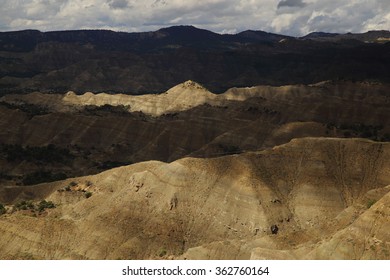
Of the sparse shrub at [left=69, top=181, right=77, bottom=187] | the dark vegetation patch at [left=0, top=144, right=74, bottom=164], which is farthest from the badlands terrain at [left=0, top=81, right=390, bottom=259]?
the dark vegetation patch at [left=0, top=144, right=74, bottom=164]

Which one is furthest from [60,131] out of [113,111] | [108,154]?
[113,111]

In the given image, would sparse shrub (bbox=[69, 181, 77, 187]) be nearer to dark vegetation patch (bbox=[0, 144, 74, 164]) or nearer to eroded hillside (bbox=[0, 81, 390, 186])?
eroded hillside (bbox=[0, 81, 390, 186])

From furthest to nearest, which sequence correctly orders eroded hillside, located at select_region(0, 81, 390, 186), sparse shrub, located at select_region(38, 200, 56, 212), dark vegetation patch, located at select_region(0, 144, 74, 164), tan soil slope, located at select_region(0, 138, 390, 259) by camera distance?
dark vegetation patch, located at select_region(0, 144, 74, 164) → eroded hillside, located at select_region(0, 81, 390, 186) → sparse shrub, located at select_region(38, 200, 56, 212) → tan soil slope, located at select_region(0, 138, 390, 259)

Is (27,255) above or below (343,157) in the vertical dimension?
below

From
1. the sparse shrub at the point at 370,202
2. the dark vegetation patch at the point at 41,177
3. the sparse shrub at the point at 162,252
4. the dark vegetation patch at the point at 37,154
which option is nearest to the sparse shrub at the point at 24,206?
the sparse shrub at the point at 162,252

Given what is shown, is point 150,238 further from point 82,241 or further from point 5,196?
point 5,196

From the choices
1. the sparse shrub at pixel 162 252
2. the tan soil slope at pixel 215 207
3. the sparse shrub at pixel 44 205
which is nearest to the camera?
the tan soil slope at pixel 215 207

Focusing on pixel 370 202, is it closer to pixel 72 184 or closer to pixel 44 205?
pixel 44 205

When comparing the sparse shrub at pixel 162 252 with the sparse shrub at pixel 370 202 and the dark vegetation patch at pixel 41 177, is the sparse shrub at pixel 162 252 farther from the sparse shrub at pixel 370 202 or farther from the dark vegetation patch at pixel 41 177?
the dark vegetation patch at pixel 41 177
